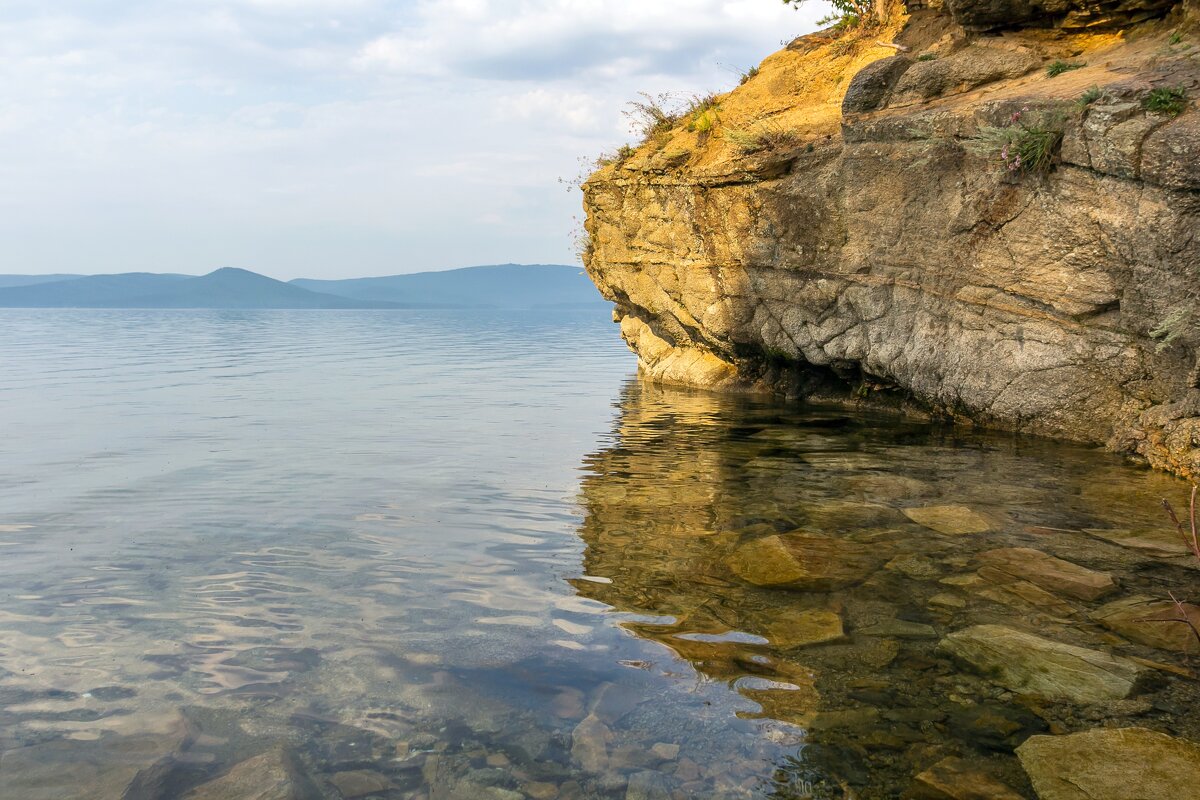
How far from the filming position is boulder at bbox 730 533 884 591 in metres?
6.85

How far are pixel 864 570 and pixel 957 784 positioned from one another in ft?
10.7

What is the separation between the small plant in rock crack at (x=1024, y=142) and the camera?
39.9 feet

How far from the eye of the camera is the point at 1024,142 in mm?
12516

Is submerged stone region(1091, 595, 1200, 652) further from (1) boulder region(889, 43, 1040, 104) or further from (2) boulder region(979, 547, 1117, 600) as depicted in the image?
(1) boulder region(889, 43, 1040, 104)

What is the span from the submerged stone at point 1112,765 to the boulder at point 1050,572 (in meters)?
2.37

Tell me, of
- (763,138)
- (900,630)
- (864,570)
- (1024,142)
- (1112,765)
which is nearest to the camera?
(1112,765)

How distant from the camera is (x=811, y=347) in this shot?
18.8 m

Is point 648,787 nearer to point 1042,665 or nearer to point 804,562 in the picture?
point 1042,665

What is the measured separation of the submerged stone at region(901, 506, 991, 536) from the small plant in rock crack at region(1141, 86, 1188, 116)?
5.94 metres

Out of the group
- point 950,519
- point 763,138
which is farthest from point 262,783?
point 763,138

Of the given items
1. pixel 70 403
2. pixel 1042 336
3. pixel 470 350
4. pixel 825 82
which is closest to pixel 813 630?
pixel 1042 336

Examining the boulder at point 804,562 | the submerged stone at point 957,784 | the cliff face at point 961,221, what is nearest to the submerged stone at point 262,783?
the submerged stone at point 957,784

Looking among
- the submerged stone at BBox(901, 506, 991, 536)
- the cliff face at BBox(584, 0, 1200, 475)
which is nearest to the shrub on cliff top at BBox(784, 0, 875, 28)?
the cliff face at BBox(584, 0, 1200, 475)

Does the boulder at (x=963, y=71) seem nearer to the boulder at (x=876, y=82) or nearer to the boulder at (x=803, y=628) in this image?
the boulder at (x=876, y=82)
